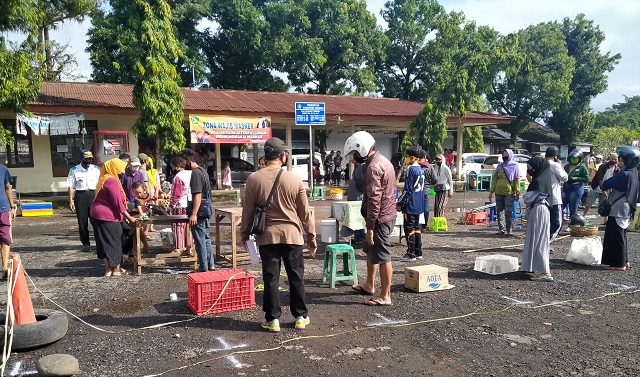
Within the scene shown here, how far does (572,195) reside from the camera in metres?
10.2

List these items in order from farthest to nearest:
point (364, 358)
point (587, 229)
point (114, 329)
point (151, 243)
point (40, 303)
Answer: point (151, 243) → point (587, 229) → point (40, 303) → point (114, 329) → point (364, 358)

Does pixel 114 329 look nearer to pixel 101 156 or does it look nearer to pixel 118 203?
pixel 118 203

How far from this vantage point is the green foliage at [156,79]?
13.5 m

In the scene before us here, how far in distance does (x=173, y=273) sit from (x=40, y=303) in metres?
1.68

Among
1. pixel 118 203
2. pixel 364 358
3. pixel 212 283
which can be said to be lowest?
pixel 364 358

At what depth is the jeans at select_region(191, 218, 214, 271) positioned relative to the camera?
239 inches

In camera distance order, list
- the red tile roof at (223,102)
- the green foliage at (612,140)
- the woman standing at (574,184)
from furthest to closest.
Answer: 1. the green foliage at (612,140)
2. the red tile roof at (223,102)
3. the woman standing at (574,184)

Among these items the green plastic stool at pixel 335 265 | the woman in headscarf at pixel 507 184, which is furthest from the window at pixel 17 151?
the woman in headscarf at pixel 507 184

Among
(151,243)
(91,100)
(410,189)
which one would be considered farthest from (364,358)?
(91,100)

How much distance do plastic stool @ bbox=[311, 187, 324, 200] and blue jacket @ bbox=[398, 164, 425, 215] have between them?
30.8ft

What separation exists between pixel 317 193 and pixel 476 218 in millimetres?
6797

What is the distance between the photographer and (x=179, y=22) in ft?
92.1

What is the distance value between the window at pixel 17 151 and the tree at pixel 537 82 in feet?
101

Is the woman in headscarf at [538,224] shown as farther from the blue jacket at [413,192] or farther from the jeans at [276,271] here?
the jeans at [276,271]
